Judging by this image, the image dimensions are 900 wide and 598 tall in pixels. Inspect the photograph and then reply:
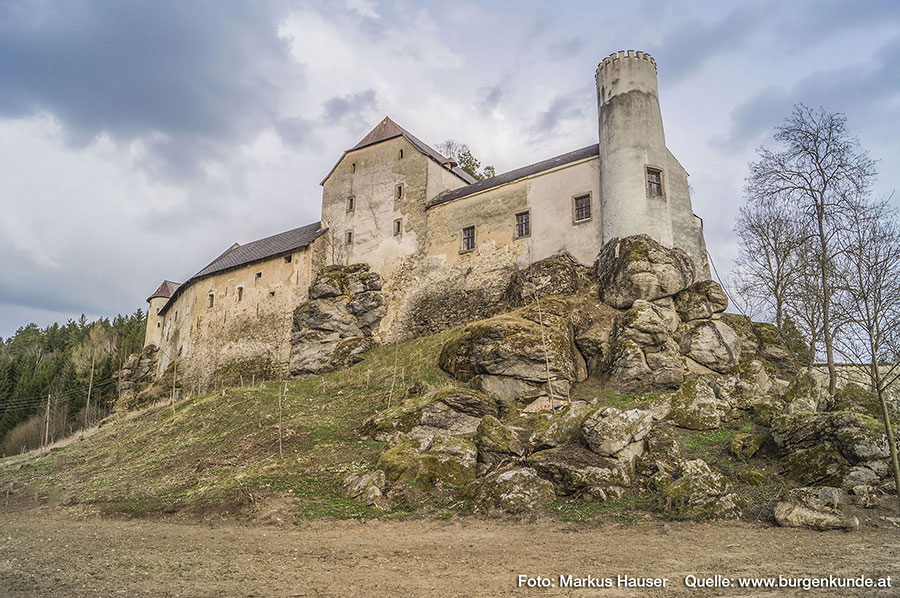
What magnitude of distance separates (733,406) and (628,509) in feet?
22.3

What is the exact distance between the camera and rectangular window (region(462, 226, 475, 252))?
28.0m

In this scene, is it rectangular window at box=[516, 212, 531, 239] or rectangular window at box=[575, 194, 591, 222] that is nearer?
rectangular window at box=[575, 194, 591, 222]

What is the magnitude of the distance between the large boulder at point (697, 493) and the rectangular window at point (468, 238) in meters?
17.9

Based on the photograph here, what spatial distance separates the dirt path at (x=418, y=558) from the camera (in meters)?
6.88

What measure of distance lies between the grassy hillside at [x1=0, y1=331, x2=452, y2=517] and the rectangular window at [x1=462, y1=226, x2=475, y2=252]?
466 cm

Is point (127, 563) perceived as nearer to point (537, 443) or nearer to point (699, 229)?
point (537, 443)

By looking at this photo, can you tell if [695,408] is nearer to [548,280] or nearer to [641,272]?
[641,272]

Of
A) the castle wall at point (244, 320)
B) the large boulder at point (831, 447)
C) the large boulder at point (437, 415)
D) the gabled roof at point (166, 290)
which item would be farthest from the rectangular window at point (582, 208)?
the gabled roof at point (166, 290)

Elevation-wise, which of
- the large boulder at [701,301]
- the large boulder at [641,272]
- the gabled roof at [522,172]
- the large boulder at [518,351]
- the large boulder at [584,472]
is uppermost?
the gabled roof at [522,172]

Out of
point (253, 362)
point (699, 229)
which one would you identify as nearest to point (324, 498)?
point (699, 229)

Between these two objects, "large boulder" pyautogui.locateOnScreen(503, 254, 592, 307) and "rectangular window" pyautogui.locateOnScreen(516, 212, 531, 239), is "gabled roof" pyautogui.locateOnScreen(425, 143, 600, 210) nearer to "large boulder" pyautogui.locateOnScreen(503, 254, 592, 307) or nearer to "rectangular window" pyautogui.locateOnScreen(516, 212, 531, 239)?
"rectangular window" pyautogui.locateOnScreen(516, 212, 531, 239)

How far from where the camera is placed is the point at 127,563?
8.39 meters

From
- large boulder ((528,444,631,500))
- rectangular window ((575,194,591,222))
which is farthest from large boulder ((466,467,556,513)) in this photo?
rectangular window ((575,194,591,222))

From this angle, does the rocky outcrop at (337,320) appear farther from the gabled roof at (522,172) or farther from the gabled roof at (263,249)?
the gabled roof at (522,172)
